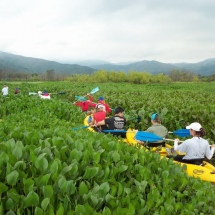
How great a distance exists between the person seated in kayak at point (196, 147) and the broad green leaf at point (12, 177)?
14.5ft

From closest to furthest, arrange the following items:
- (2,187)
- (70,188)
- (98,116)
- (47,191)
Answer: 1. (47,191)
2. (2,187)
3. (70,188)
4. (98,116)

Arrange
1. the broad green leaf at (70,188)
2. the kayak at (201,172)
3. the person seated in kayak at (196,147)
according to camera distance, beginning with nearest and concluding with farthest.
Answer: the broad green leaf at (70,188) → the kayak at (201,172) → the person seated in kayak at (196,147)

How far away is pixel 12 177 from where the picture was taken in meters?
2.92

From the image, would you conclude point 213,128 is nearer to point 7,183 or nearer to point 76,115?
point 76,115

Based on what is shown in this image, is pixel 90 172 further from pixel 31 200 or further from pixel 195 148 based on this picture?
pixel 195 148

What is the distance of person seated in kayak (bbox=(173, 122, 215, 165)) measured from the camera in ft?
20.9

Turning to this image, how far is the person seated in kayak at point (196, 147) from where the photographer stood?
6.37m

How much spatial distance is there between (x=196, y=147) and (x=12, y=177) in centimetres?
458

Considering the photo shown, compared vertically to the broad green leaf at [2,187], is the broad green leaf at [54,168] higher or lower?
higher

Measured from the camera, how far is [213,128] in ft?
34.6

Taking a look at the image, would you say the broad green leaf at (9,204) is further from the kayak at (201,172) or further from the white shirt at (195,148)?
the white shirt at (195,148)

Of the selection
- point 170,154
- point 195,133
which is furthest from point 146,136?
point 195,133

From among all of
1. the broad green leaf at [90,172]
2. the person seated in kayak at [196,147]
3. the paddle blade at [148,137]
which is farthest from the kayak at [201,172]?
the broad green leaf at [90,172]

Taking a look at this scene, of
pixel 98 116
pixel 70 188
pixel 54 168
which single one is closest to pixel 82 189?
pixel 70 188
